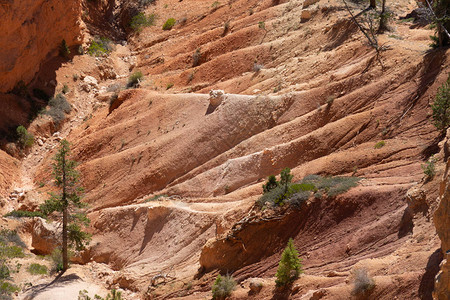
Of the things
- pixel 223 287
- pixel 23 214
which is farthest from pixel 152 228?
pixel 223 287

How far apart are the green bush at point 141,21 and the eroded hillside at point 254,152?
14.3 feet

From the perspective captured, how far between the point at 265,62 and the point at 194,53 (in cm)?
743

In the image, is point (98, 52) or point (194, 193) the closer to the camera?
point (194, 193)

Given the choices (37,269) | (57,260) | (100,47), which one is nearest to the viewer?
(37,269)

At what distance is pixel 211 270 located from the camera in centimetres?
2230

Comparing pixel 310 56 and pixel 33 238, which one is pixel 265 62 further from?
pixel 33 238

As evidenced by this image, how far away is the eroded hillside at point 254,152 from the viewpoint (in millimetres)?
18344

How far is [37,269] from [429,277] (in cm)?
1731

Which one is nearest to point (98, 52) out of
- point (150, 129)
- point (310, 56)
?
point (150, 129)

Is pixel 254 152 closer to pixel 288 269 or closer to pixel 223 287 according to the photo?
pixel 223 287

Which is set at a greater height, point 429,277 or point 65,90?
point 65,90

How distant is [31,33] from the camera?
39625 mm

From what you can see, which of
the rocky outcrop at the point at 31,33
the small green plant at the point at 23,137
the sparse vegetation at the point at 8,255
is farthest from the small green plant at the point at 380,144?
the rocky outcrop at the point at 31,33

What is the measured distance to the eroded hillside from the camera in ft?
60.2
